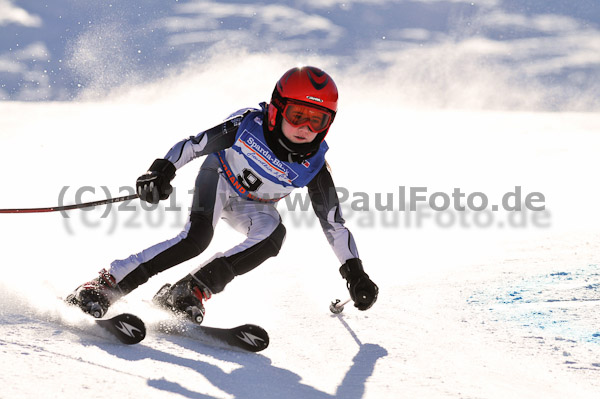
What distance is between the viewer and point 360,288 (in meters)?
3.48

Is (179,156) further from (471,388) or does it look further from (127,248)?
(127,248)

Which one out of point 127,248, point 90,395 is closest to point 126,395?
point 90,395

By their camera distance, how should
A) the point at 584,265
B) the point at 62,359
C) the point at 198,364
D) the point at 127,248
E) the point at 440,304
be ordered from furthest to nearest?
the point at 127,248, the point at 584,265, the point at 440,304, the point at 198,364, the point at 62,359

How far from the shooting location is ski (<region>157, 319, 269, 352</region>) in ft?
10.4

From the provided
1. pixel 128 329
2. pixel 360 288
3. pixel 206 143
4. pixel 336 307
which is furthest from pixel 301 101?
pixel 128 329

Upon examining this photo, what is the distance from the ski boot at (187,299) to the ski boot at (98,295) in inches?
13.4

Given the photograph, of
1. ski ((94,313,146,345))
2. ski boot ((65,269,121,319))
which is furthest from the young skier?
ski ((94,313,146,345))

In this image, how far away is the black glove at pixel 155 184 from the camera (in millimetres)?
3471

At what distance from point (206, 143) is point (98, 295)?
1212 mm

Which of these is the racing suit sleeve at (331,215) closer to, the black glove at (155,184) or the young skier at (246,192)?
the young skier at (246,192)

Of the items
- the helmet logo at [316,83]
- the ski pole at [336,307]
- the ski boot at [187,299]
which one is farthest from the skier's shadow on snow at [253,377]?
the helmet logo at [316,83]

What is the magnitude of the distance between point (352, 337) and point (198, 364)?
115 cm

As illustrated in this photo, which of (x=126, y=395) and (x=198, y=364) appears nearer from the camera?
(x=126, y=395)

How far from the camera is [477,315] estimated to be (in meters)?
4.18
